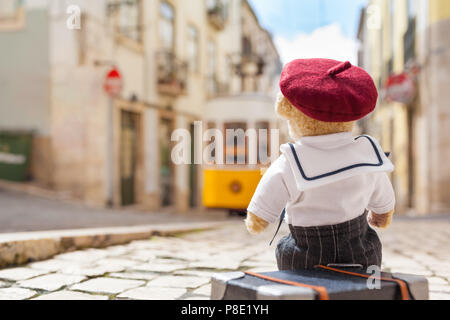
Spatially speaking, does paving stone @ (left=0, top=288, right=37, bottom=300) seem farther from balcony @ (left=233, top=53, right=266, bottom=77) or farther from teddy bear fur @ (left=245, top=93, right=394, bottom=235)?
balcony @ (left=233, top=53, right=266, bottom=77)

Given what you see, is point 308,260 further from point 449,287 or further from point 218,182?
point 218,182

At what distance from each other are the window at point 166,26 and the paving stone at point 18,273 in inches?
443

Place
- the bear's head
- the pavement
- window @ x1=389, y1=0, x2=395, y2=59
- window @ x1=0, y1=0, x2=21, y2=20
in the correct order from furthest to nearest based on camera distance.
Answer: window @ x1=389, y1=0, x2=395, y2=59
window @ x1=0, y1=0, x2=21, y2=20
the pavement
the bear's head

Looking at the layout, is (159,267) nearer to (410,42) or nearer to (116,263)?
(116,263)

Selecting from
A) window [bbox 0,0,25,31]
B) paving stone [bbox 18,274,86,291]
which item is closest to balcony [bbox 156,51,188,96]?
window [bbox 0,0,25,31]

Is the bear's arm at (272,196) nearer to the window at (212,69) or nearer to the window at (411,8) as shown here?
the window at (411,8)

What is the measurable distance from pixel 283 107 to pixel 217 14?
16.1 meters

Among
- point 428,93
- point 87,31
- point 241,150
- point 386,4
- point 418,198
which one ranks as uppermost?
point 386,4

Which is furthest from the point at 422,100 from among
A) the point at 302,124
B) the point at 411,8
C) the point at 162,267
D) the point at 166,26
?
the point at 302,124

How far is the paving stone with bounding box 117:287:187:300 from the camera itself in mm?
2743

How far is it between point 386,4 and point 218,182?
43.4ft

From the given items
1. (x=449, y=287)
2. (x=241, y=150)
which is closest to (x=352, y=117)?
(x=449, y=287)

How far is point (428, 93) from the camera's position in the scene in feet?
40.8

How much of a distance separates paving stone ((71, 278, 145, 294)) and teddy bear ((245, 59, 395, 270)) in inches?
48.1
